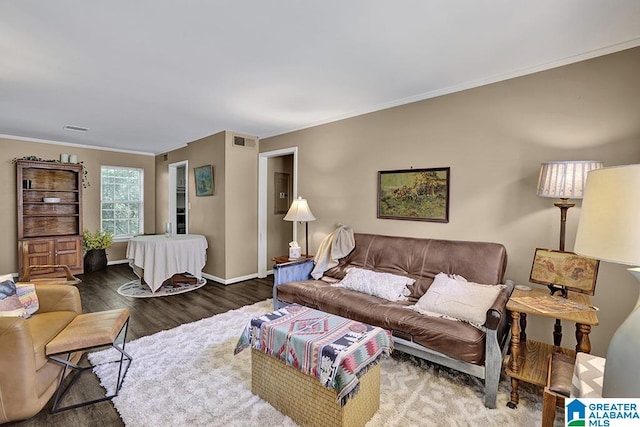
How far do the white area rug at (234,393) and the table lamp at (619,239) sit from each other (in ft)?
3.81

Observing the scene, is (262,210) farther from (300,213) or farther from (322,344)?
(322,344)

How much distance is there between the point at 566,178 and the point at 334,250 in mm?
2211

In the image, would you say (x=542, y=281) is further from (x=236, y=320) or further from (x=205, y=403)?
(x=236, y=320)

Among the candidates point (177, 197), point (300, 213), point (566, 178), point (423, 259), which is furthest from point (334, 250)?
point (177, 197)

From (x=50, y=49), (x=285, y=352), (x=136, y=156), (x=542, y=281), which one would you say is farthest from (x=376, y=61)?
(x=136, y=156)

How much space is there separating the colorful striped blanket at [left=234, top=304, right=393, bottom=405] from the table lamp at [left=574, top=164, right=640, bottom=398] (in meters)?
1.04

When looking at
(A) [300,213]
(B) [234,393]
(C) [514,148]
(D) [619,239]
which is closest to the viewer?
(D) [619,239]

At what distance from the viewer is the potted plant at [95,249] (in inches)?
222

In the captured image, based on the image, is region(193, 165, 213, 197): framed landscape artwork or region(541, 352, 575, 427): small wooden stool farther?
region(193, 165, 213, 197): framed landscape artwork

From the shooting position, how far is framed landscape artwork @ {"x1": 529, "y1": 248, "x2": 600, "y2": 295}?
2.01 meters

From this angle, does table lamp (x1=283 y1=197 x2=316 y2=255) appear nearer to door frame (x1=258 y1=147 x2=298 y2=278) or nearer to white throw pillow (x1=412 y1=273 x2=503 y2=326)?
door frame (x1=258 y1=147 x2=298 y2=278)

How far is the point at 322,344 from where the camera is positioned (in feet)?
5.62

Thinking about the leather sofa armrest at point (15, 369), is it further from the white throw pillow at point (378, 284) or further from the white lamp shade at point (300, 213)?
the white lamp shade at point (300, 213)

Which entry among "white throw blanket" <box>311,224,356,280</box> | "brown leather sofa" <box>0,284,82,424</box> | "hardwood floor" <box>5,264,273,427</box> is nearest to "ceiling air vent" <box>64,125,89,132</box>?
"hardwood floor" <box>5,264,273,427</box>
